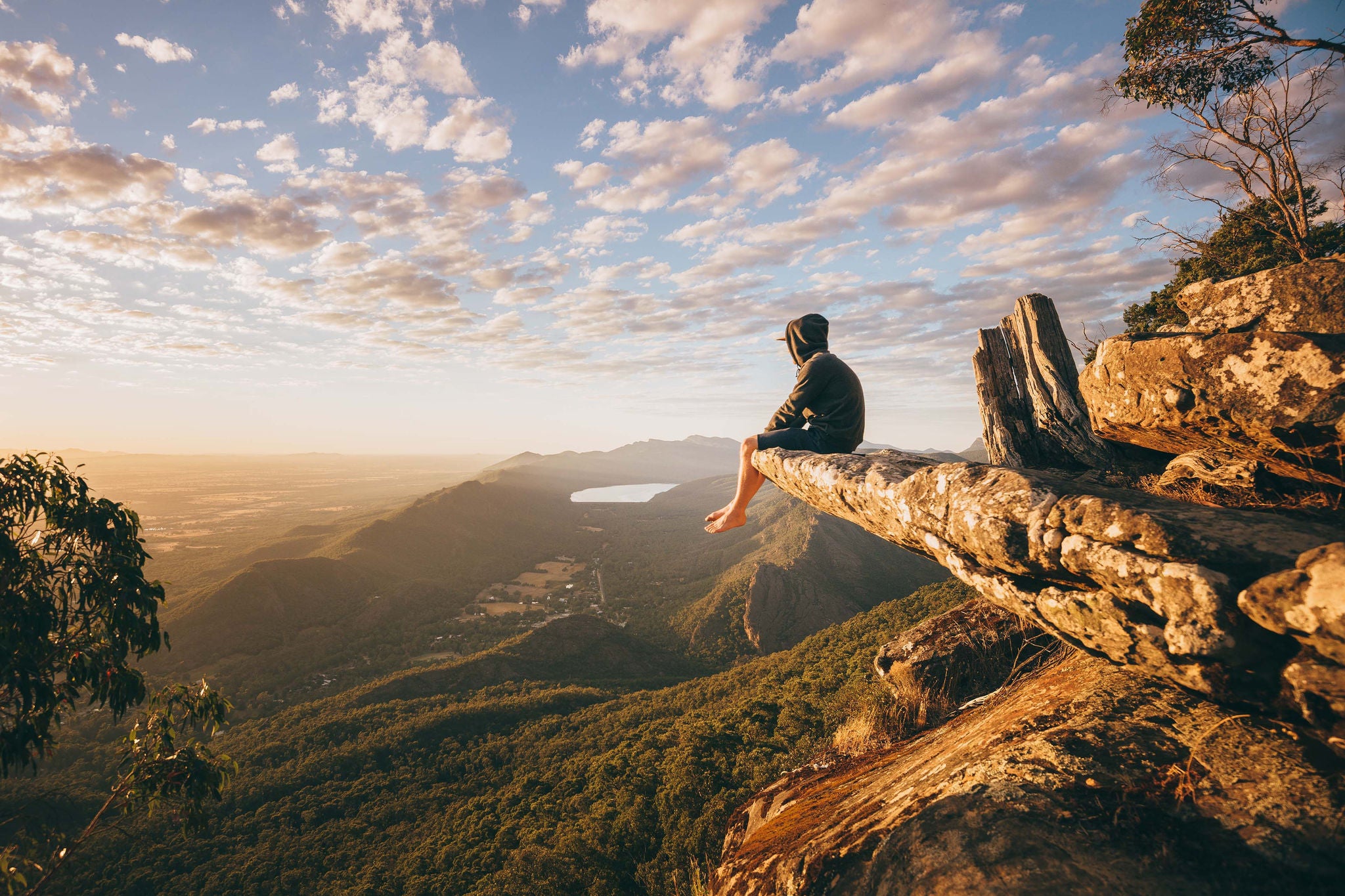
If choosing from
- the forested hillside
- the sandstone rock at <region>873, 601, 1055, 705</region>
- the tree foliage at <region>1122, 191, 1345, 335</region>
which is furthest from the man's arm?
the tree foliage at <region>1122, 191, 1345, 335</region>

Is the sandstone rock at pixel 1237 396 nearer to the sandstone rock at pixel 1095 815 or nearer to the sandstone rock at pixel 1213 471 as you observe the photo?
the sandstone rock at pixel 1213 471

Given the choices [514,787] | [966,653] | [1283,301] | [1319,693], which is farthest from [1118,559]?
[514,787]

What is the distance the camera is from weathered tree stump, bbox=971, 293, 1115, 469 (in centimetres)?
601

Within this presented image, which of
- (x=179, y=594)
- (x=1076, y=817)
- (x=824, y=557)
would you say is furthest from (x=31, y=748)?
(x=179, y=594)

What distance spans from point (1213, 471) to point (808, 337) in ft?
12.6

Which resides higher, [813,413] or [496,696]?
[813,413]

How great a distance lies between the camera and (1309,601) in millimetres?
2041

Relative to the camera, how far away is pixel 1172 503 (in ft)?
9.91

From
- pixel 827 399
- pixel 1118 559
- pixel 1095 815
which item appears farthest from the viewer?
pixel 827 399

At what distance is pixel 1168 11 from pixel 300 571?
221 feet

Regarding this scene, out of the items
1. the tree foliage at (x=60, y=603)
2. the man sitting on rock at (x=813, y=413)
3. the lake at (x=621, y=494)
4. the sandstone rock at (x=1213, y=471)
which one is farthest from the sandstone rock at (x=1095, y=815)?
the lake at (x=621, y=494)

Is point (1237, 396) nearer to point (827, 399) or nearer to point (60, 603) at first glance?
point (827, 399)

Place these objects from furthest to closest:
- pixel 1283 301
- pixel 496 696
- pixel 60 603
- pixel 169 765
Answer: pixel 496 696
pixel 169 765
pixel 60 603
pixel 1283 301

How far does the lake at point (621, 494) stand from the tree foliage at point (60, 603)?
109 meters
